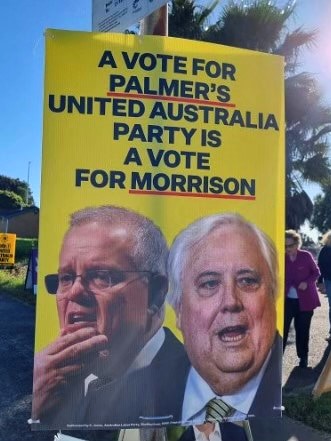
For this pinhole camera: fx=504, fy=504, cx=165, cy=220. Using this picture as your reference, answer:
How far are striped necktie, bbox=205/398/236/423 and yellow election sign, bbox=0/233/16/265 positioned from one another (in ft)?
47.1

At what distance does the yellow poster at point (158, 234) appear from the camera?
2.34 meters

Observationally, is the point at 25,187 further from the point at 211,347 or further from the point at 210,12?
the point at 211,347

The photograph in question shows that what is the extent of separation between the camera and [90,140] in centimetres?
237

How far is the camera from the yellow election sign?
15.9 meters

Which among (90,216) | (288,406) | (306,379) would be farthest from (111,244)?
(306,379)

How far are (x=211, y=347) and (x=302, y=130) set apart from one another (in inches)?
424

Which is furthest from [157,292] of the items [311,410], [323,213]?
[323,213]

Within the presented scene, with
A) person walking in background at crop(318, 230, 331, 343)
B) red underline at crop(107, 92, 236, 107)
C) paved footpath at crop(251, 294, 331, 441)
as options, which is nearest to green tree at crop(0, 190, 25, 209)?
paved footpath at crop(251, 294, 331, 441)

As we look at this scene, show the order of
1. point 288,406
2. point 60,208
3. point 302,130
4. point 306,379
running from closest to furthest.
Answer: point 60,208
point 288,406
point 306,379
point 302,130

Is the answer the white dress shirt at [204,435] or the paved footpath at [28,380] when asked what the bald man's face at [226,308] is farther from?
the paved footpath at [28,380]

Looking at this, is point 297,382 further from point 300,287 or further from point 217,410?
point 217,410

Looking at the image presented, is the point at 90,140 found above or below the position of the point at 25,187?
below

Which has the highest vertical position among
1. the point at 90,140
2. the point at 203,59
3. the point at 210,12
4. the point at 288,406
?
the point at 210,12

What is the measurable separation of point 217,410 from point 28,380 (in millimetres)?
3456
